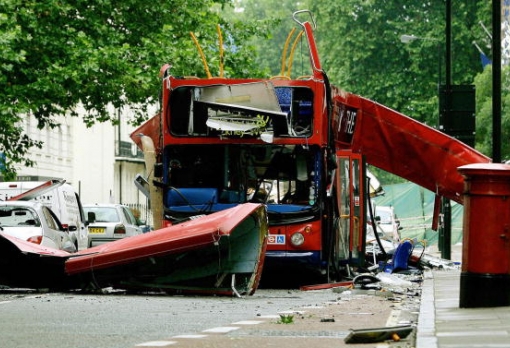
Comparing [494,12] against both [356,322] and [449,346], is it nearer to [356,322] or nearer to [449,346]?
[356,322]

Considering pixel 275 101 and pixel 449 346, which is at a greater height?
pixel 275 101

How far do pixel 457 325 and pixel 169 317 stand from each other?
317 centimetres

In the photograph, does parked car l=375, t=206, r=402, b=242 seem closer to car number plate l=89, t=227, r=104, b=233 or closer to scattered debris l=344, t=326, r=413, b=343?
car number plate l=89, t=227, r=104, b=233

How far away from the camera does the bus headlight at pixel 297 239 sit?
853 inches

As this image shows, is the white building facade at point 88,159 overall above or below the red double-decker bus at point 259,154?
below

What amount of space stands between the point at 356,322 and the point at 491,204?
6.44 feet

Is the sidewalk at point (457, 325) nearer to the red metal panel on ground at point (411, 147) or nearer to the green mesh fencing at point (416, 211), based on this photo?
the red metal panel on ground at point (411, 147)

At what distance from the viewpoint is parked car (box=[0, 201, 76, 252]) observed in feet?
80.0

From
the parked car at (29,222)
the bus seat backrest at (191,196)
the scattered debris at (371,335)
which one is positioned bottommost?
the parked car at (29,222)

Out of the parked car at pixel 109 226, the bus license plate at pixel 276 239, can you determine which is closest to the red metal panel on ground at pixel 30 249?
the bus license plate at pixel 276 239

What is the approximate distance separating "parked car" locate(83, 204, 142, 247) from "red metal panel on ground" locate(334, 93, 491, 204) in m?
15.9

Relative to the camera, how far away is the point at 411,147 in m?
24.8

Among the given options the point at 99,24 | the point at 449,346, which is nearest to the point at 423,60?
the point at 99,24

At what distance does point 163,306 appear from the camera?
16500 mm
